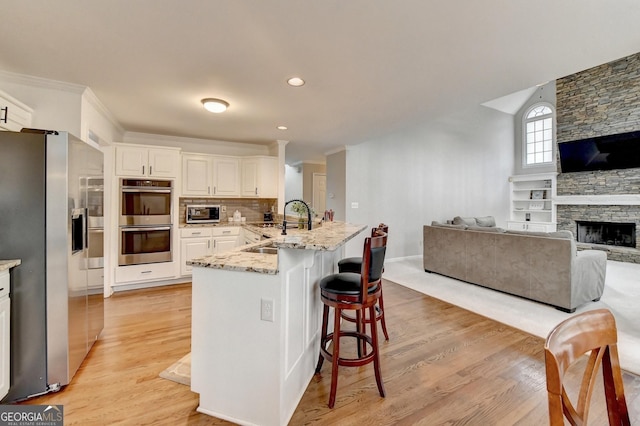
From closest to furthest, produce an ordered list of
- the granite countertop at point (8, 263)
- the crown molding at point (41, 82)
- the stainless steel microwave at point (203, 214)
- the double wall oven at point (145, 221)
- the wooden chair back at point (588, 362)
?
the wooden chair back at point (588, 362)
the granite countertop at point (8, 263)
the crown molding at point (41, 82)
the double wall oven at point (145, 221)
the stainless steel microwave at point (203, 214)

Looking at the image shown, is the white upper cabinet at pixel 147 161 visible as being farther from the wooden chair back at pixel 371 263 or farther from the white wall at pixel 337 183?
the wooden chair back at pixel 371 263

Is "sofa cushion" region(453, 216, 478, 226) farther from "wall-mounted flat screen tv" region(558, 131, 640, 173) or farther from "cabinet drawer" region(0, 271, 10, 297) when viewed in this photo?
"cabinet drawer" region(0, 271, 10, 297)

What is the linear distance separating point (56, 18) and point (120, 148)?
99.6 inches

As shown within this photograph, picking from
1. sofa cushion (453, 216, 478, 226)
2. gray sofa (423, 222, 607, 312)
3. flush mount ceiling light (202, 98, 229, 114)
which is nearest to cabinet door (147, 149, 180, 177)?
flush mount ceiling light (202, 98, 229, 114)

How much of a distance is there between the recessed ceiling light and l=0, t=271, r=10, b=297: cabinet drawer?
2520 mm

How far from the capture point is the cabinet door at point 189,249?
450 centimetres

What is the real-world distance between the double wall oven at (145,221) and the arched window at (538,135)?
9385 millimetres

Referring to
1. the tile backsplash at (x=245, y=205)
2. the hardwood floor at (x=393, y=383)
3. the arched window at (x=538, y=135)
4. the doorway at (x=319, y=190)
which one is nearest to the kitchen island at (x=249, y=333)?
the hardwood floor at (x=393, y=383)

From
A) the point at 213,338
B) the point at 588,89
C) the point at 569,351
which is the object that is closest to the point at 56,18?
the point at 213,338

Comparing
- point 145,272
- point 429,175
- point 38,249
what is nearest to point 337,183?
point 429,175

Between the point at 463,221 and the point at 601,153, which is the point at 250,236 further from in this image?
the point at 601,153

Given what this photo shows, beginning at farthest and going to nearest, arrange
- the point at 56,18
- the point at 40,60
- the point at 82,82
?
the point at 82,82
the point at 40,60
the point at 56,18

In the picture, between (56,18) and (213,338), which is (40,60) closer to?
(56,18)

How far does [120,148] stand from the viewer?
406 centimetres
